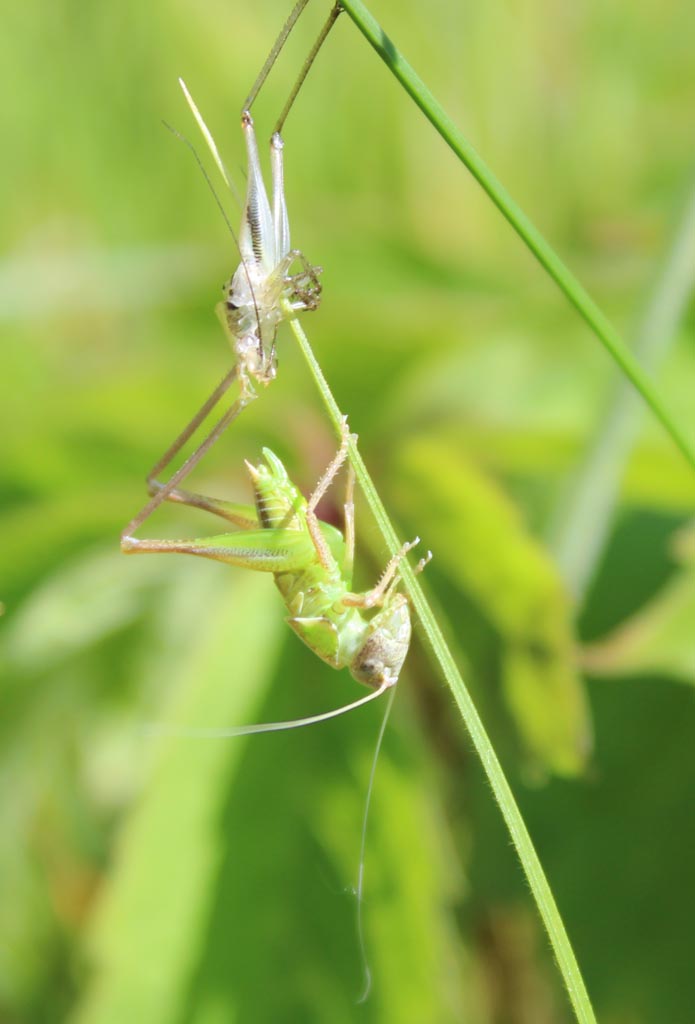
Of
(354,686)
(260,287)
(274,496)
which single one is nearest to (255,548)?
(274,496)

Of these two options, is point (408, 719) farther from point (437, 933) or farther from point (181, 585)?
point (181, 585)

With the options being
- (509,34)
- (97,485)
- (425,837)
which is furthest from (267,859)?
(509,34)

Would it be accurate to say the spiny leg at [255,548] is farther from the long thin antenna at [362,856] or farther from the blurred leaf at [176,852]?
the blurred leaf at [176,852]

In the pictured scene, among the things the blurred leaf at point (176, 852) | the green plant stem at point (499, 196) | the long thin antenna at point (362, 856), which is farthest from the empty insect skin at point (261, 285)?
the blurred leaf at point (176, 852)

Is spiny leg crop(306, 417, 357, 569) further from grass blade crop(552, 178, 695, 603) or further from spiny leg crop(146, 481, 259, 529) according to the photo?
grass blade crop(552, 178, 695, 603)

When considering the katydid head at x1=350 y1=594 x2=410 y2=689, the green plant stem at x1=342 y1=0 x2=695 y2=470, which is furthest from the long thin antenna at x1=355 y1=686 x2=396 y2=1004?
the green plant stem at x1=342 y1=0 x2=695 y2=470
